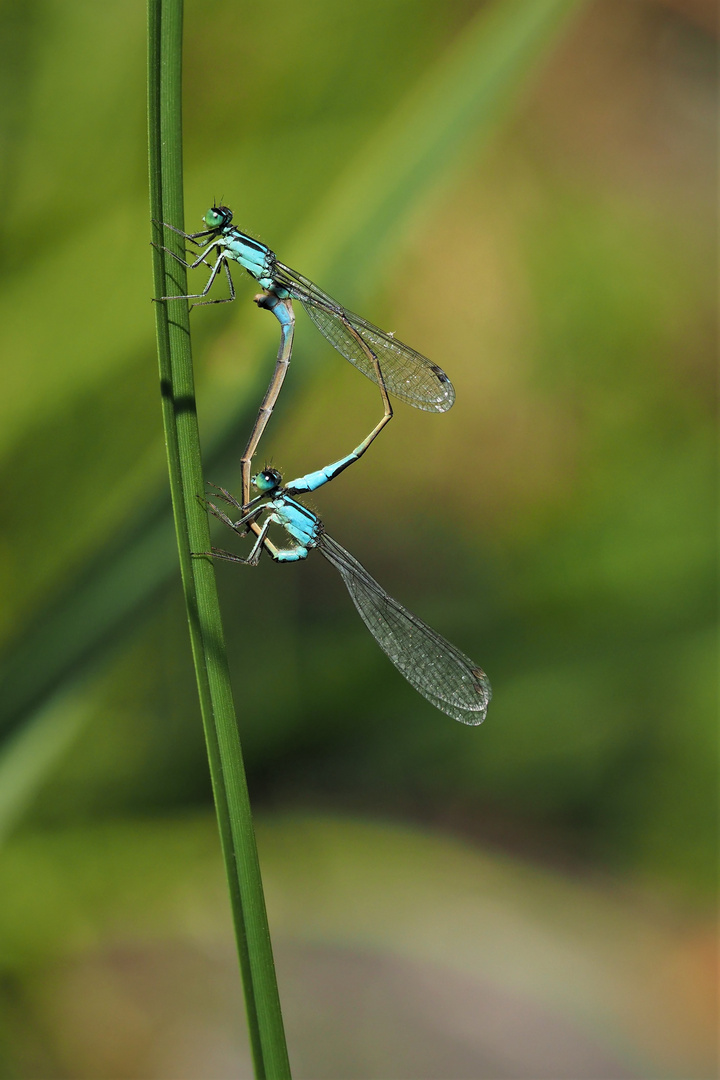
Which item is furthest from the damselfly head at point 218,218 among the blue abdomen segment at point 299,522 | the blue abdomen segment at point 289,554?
the blue abdomen segment at point 289,554

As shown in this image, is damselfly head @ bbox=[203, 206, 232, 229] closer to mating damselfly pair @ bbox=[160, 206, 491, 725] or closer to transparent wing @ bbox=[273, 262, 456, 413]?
mating damselfly pair @ bbox=[160, 206, 491, 725]

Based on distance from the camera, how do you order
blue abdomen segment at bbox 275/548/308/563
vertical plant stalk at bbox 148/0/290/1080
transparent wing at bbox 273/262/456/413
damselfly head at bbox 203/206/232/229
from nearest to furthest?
vertical plant stalk at bbox 148/0/290/1080 → damselfly head at bbox 203/206/232/229 → blue abdomen segment at bbox 275/548/308/563 → transparent wing at bbox 273/262/456/413

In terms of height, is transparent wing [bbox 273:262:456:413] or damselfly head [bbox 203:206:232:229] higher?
transparent wing [bbox 273:262:456:413]

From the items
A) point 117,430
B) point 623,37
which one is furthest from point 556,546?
point 623,37

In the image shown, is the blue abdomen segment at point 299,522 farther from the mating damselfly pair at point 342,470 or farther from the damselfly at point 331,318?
the damselfly at point 331,318

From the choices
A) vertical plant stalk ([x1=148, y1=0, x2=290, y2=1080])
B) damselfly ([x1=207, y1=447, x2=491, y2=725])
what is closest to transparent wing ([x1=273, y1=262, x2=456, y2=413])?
damselfly ([x1=207, y1=447, x2=491, y2=725])

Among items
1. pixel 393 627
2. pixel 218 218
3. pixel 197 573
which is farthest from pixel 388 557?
pixel 197 573
